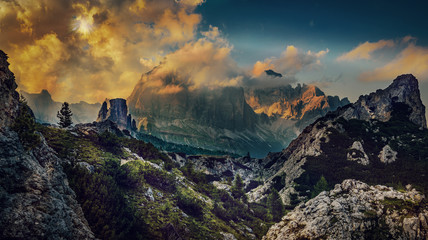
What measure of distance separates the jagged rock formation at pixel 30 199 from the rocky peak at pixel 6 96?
20 cm

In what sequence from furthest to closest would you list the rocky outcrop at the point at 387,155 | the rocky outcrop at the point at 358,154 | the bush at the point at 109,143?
the rocky outcrop at the point at 387,155 → the rocky outcrop at the point at 358,154 → the bush at the point at 109,143

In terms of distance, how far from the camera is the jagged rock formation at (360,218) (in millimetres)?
61594

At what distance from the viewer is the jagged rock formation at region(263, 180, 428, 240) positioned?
61.6 m

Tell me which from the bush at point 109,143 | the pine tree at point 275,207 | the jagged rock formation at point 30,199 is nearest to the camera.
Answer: the jagged rock formation at point 30,199

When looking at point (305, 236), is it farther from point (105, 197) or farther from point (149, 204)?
point (105, 197)

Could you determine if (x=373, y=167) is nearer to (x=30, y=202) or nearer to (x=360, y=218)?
(x=360, y=218)

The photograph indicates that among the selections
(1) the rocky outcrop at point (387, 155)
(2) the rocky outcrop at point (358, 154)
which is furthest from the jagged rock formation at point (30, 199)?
(1) the rocky outcrop at point (387, 155)

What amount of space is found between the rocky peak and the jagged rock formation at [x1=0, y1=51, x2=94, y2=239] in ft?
0.66

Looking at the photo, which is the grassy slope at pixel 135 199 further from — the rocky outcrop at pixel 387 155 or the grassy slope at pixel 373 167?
the rocky outcrop at pixel 387 155

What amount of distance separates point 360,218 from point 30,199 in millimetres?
77014

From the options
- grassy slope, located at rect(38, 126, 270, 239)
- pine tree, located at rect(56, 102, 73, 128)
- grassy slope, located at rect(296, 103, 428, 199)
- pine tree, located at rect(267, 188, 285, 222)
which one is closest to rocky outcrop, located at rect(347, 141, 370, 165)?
grassy slope, located at rect(296, 103, 428, 199)

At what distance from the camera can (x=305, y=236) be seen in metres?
62.3

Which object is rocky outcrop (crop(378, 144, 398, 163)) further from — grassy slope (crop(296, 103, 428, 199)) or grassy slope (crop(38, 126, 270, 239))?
grassy slope (crop(38, 126, 270, 239))

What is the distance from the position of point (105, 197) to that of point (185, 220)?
25.4m
